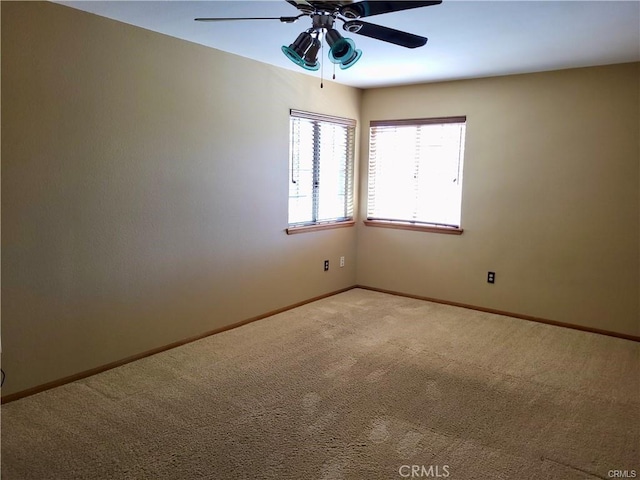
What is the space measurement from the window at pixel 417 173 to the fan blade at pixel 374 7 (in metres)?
2.87

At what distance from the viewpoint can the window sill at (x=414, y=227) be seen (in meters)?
4.76

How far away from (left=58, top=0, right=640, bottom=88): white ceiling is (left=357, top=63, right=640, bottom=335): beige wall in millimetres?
327

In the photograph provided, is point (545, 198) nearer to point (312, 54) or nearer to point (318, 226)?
point (318, 226)

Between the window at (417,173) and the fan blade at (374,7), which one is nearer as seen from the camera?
the fan blade at (374,7)

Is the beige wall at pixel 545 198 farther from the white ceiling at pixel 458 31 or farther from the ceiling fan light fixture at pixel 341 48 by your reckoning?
the ceiling fan light fixture at pixel 341 48

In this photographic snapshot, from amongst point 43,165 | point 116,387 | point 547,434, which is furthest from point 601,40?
point 116,387

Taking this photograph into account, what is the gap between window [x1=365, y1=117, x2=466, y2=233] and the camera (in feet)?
15.6

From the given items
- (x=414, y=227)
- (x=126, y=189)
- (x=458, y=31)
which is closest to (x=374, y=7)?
(x=458, y=31)

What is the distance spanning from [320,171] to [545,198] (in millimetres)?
2106

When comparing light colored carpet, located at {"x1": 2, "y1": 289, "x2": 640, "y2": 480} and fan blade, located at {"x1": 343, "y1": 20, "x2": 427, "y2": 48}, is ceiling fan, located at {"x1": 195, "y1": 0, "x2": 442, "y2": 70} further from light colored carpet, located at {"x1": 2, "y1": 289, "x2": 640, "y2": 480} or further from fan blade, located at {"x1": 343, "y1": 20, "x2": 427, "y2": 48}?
light colored carpet, located at {"x1": 2, "y1": 289, "x2": 640, "y2": 480}

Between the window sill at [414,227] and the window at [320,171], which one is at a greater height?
the window at [320,171]

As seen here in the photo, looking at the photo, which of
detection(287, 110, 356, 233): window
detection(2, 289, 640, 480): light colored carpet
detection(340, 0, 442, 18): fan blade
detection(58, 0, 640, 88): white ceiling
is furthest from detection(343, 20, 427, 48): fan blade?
detection(287, 110, 356, 233): window

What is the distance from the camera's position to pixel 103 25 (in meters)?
2.93

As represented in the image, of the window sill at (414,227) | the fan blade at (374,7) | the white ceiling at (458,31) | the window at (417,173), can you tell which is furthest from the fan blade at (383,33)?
the window sill at (414,227)
